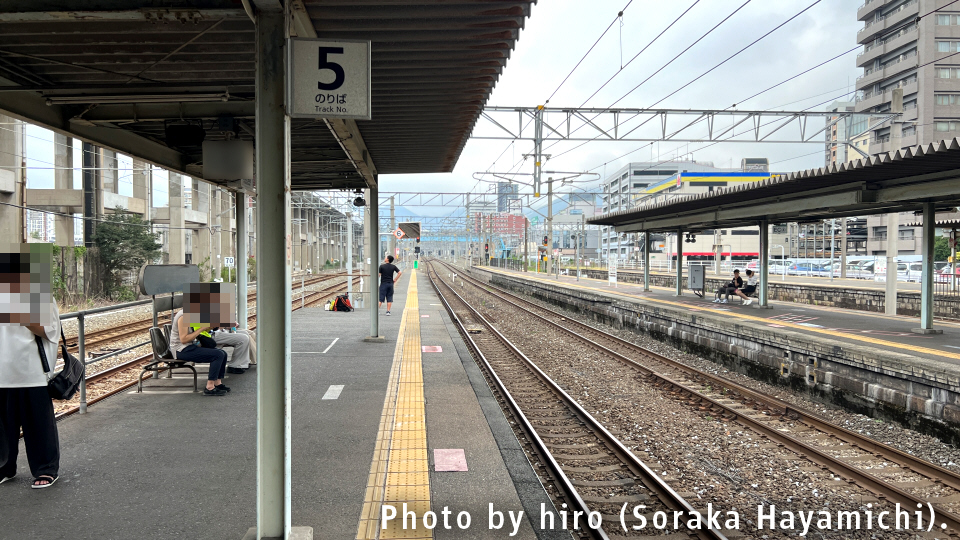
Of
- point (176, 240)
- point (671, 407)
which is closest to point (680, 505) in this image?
point (671, 407)

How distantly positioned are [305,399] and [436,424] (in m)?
1.79

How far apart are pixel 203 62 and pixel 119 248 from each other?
20298 millimetres

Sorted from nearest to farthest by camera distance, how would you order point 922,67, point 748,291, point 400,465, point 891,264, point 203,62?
1. point 400,465
2. point 203,62
3. point 891,264
4. point 748,291
5. point 922,67

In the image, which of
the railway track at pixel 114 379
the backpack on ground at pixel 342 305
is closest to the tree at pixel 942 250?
Answer: the backpack on ground at pixel 342 305

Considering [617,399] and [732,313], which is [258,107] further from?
[732,313]

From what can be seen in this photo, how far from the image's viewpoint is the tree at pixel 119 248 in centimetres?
2186

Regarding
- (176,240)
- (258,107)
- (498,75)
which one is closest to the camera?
(258,107)

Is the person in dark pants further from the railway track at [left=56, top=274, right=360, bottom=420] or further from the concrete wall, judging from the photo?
the concrete wall

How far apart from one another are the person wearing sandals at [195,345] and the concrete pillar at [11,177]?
1561cm

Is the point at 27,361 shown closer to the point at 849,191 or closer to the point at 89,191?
the point at 849,191

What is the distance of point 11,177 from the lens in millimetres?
18172

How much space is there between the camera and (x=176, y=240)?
91.6 ft

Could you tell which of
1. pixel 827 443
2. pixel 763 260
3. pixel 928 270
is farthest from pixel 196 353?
pixel 763 260

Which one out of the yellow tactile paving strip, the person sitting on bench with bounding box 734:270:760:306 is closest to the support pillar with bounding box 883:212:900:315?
the person sitting on bench with bounding box 734:270:760:306
